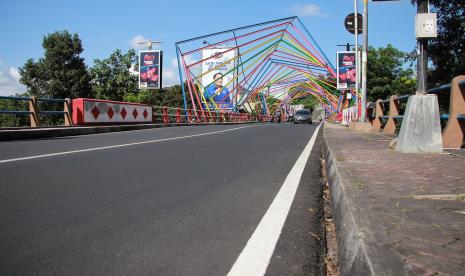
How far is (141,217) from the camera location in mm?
3969

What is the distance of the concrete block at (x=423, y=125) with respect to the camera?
7.19m

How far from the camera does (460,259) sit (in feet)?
7.19

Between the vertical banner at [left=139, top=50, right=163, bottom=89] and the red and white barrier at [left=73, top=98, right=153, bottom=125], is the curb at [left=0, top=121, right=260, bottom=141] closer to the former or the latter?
the red and white barrier at [left=73, top=98, right=153, bottom=125]

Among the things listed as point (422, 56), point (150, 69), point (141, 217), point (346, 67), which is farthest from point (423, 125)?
point (150, 69)

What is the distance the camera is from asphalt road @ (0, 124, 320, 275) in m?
2.89

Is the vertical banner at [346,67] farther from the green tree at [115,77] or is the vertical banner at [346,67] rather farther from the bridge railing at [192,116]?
the green tree at [115,77]

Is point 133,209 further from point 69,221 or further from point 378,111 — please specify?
point 378,111

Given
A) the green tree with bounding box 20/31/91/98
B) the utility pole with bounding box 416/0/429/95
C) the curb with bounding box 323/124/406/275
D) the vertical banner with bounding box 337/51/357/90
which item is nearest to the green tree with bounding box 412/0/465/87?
→ the utility pole with bounding box 416/0/429/95

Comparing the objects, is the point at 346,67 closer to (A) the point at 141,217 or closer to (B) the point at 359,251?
(A) the point at 141,217

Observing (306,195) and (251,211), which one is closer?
(251,211)

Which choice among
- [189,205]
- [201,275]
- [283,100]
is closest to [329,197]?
[189,205]

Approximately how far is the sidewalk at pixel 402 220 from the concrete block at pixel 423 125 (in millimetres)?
1744

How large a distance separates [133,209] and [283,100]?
A: 88.8 metres

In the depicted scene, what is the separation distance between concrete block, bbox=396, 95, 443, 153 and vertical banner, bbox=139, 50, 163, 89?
38.4 m
